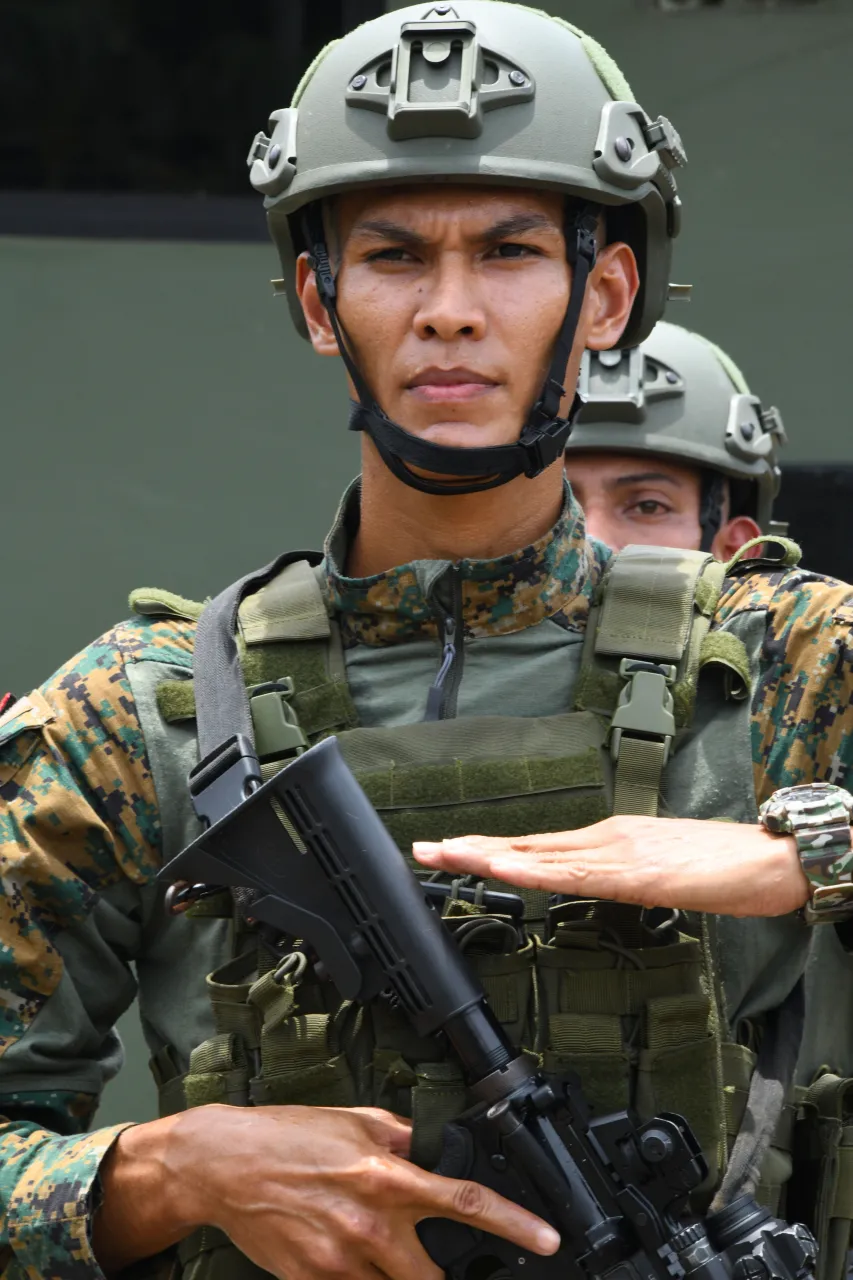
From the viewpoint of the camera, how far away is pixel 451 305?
2.53 metres

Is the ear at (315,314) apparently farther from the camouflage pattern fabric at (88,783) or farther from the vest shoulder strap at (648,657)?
the vest shoulder strap at (648,657)

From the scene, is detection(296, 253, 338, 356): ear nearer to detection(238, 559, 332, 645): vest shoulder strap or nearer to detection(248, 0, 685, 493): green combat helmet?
detection(248, 0, 685, 493): green combat helmet

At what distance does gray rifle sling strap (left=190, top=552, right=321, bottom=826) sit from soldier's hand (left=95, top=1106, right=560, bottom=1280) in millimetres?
356

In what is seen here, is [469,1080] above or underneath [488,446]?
underneath

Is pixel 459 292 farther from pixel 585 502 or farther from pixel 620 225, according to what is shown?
pixel 585 502

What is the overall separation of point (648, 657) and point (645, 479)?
7.16 feet

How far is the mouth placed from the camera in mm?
2549

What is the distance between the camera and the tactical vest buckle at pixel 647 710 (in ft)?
8.07

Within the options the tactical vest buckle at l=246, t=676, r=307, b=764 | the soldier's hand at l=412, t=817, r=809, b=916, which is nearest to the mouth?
the tactical vest buckle at l=246, t=676, r=307, b=764

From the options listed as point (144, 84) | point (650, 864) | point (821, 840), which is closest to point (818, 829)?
point (821, 840)

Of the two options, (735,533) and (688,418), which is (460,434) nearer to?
(688,418)

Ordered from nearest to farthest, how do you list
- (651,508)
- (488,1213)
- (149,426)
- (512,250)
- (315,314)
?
(488,1213), (512,250), (315,314), (651,508), (149,426)

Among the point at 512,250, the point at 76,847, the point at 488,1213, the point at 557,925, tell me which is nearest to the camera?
the point at 488,1213

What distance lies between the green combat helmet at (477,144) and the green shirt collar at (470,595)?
11cm
